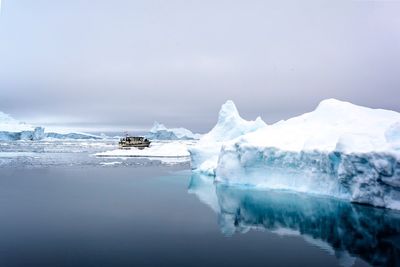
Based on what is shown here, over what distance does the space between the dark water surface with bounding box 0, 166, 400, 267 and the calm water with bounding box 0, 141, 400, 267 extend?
0.02 meters

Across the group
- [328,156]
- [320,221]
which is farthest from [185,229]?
[328,156]

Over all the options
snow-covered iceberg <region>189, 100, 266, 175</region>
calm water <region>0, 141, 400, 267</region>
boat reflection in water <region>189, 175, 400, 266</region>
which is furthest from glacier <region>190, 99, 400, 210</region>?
snow-covered iceberg <region>189, 100, 266, 175</region>

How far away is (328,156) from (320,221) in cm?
343

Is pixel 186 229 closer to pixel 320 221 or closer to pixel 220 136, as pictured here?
pixel 320 221

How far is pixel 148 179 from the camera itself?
21.5 m

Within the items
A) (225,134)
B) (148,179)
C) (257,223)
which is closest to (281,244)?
(257,223)

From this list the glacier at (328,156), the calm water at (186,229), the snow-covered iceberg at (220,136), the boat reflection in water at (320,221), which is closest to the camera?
the calm water at (186,229)

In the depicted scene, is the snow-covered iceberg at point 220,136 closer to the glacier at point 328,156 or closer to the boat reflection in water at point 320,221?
the glacier at point 328,156

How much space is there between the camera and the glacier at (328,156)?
12281 mm

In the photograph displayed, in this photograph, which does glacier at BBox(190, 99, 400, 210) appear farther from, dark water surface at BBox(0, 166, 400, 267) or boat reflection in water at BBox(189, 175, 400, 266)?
dark water surface at BBox(0, 166, 400, 267)

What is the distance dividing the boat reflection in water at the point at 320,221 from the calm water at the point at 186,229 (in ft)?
0.08

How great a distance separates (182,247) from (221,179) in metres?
12.1

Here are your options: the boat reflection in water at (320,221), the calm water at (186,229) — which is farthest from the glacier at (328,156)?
the calm water at (186,229)

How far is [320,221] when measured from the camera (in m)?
11.6
